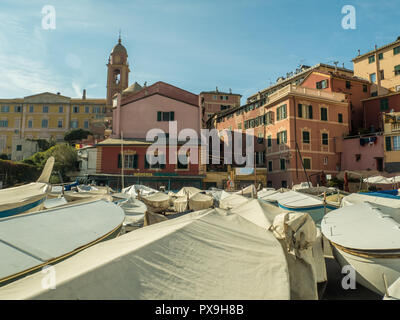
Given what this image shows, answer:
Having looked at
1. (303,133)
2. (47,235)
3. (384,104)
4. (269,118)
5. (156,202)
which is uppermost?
(384,104)

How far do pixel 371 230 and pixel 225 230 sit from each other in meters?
3.90

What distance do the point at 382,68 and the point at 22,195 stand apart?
44826 mm

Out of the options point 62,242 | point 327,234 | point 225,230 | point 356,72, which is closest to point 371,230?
point 327,234

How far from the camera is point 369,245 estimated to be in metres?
5.39

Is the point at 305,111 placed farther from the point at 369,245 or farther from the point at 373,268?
the point at 373,268

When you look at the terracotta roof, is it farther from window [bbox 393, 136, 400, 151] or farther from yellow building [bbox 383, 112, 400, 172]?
window [bbox 393, 136, 400, 151]

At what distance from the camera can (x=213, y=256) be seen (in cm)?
304

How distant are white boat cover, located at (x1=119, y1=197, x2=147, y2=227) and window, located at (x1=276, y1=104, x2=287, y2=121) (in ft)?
81.8

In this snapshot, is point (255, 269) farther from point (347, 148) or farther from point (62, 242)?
point (347, 148)

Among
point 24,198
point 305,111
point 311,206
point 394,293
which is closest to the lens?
point 394,293

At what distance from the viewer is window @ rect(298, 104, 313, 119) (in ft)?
111

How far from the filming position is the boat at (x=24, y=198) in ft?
25.5

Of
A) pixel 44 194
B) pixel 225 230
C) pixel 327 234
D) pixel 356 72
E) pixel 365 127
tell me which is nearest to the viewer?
pixel 225 230

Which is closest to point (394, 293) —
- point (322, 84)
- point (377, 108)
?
point (322, 84)
